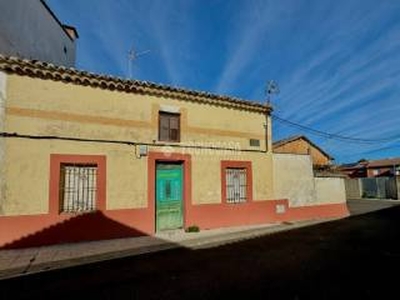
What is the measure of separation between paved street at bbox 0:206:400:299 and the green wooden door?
247 cm

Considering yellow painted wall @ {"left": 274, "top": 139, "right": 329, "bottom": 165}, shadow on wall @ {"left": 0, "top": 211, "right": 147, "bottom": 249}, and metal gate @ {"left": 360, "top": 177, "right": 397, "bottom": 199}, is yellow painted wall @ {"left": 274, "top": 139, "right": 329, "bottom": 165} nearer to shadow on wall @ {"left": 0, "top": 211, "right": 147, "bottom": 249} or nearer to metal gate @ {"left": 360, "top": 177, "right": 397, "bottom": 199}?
metal gate @ {"left": 360, "top": 177, "right": 397, "bottom": 199}

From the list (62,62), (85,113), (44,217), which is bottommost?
(44,217)

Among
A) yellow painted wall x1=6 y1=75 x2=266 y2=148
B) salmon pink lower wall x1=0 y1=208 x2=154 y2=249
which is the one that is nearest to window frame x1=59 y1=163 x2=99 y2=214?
salmon pink lower wall x1=0 y1=208 x2=154 y2=249

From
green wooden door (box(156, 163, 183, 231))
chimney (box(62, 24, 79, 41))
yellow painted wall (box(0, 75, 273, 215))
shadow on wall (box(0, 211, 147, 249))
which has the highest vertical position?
chimney (box(62, 24, 79, 41))

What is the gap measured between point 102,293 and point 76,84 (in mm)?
6719

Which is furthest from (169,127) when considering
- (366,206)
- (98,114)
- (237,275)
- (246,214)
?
(366,206)

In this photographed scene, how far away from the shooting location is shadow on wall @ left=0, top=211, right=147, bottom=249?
319 inches

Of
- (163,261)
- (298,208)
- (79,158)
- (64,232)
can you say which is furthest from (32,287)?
(298,208)

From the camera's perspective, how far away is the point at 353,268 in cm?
600

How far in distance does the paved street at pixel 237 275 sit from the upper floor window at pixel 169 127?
4.26 m

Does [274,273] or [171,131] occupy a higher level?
[171,131]

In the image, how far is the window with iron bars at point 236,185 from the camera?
11.8 meters

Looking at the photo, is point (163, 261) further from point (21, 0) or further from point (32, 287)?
point (21, 0)

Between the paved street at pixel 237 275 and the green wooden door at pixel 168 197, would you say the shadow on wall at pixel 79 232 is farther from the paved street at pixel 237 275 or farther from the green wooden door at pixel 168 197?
the paved street at pixel 237 275
